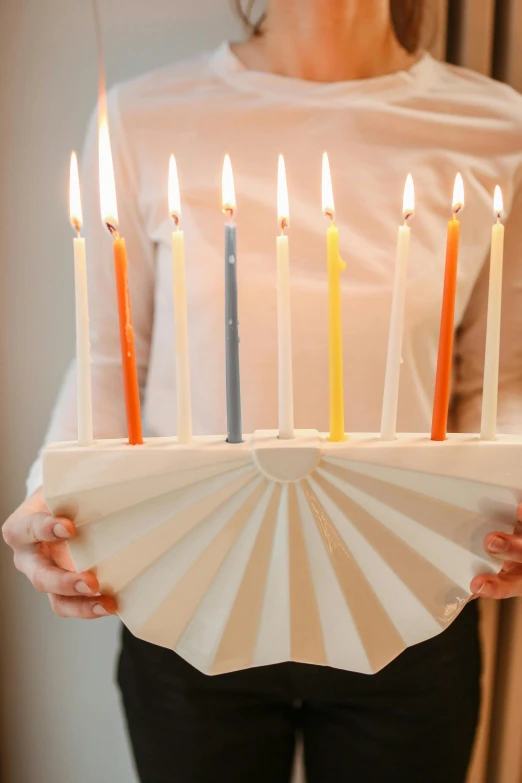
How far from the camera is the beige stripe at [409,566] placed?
365 millimetres

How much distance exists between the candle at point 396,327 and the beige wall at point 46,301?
0.50 meters

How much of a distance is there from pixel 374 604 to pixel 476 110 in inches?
19.2

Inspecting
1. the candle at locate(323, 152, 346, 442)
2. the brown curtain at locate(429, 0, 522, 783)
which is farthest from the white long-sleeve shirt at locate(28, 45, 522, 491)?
the candle at locate(323, 152, 346, 442)

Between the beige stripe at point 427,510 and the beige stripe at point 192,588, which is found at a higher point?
the beige stripe at point 427,510

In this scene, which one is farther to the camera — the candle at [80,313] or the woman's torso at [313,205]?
the woman's torso at [313,205]

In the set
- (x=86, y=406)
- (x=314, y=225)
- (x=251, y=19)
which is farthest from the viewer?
(x=251, y=19)

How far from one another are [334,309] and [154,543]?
0.58 feet

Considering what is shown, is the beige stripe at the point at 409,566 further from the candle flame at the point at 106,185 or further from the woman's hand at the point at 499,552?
the candle flame at the point at 106,185

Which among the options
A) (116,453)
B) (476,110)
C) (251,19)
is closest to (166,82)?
(251,19)

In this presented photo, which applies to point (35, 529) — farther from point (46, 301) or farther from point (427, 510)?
point (46, 301)

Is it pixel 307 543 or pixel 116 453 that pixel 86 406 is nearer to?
pixel 116 453

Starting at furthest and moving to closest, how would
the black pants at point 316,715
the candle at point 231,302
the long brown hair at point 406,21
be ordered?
the long brown hair at point 406,21 < the black pants at point 316,715 < the candle at point 231,302

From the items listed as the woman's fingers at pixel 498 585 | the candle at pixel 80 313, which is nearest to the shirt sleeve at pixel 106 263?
the candle at pixel 80 313

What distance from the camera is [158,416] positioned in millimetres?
605
